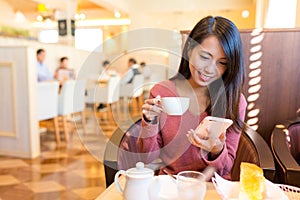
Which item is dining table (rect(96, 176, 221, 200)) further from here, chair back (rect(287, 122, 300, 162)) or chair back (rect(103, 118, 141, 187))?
chair back (rect(287, 122, 300, 162))

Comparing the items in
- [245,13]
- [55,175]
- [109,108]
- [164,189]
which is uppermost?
[245,13]

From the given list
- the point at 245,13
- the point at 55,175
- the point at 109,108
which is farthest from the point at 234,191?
the point at 245,13

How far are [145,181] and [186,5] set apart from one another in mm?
7573

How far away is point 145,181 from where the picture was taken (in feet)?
2.10

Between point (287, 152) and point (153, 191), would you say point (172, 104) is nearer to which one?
point (153, 191)

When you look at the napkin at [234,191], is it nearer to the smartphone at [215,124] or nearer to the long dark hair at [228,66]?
the smartphone at [215,124]

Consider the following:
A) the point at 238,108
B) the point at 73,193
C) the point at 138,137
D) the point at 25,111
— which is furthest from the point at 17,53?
the point at 238,108

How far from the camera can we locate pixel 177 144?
1.05 meters

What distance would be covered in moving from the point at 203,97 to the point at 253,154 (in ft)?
0.97

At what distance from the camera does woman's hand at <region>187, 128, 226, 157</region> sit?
764mm

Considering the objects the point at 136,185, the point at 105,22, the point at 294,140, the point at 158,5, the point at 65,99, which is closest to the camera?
the point at 136,185

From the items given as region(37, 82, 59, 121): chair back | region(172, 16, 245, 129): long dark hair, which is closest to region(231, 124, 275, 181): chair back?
region(172, 16, 245, 129): long dark hair

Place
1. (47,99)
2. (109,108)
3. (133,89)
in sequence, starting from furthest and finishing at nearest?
1. (109,108)
2. (47,99)
3. (133,89)

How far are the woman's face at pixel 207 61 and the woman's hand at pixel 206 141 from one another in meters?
0.27
